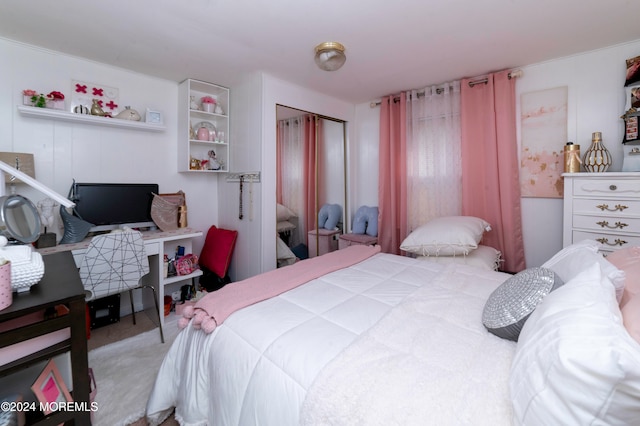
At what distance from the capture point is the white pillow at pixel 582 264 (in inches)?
37.0

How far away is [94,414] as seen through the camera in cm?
155

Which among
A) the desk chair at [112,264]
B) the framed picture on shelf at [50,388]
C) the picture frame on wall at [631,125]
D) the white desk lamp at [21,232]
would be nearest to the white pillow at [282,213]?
the desk chair at [112,264]

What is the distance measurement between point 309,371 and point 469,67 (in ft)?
9.68

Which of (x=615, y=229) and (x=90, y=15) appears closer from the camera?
(x=90, y=15)

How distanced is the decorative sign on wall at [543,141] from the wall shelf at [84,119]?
11.4 ft

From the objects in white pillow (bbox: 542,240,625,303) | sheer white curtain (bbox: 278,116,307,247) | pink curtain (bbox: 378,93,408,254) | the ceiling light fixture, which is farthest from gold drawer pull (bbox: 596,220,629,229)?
sheer white curtain (bbox: 278,116,307,247)

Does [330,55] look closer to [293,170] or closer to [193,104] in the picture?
[293,170]

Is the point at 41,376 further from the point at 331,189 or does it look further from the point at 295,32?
the point at 331,189

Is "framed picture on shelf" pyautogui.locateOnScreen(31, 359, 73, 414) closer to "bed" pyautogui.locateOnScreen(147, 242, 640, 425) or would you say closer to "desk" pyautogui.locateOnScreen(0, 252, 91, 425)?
"desk" pyautogui.locateOnScreen(0, 252, 91, 425)

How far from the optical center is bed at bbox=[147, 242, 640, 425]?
605 millimetres

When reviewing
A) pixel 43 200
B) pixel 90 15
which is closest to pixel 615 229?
pixel 90 15

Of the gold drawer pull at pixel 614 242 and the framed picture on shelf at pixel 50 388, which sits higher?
the gold drawer pull at pixel 614 242

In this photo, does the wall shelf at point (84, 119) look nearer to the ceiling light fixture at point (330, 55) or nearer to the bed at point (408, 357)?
the ceiling light fixture at point (330, 55)

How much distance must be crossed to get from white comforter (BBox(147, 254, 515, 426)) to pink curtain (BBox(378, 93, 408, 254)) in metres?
1.79
